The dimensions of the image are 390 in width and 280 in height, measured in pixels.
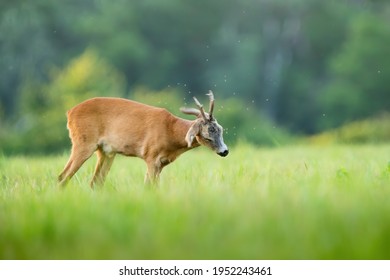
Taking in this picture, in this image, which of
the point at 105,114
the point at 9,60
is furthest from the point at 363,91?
the point at 105,114

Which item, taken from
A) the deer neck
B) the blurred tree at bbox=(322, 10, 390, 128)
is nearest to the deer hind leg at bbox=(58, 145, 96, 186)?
the deer neck

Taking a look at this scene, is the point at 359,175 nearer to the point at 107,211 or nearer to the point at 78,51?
the point at 107,211

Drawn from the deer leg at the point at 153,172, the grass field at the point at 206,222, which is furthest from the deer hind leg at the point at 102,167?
the grass field at the point at 206,222

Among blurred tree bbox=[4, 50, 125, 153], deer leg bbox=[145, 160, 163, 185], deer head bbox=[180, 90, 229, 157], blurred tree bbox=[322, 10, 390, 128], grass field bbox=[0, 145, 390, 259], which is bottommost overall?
grass field bbox=[0, 145, 390, 259]

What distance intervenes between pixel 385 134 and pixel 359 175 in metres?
16.6

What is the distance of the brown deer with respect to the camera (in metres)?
9.21

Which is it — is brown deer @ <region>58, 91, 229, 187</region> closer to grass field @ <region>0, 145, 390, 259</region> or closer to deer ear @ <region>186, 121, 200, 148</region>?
deer ear @ <region>186, 121, 200, 148</region>

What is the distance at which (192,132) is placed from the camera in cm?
910

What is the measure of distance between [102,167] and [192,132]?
4.05ft

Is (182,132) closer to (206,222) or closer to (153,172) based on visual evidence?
(153,172)

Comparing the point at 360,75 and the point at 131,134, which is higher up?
the point at 360,75

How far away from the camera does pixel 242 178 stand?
8672mm

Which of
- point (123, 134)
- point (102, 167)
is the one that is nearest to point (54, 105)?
point (102, 167)

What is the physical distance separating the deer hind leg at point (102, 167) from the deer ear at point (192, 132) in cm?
111
